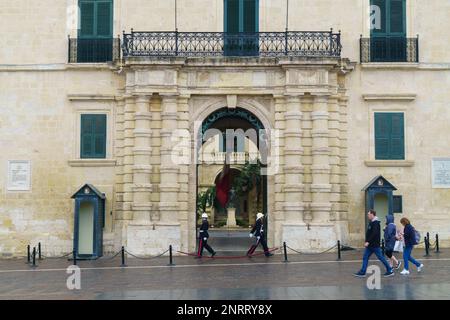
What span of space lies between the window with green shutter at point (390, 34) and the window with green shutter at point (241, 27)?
14.3 ft

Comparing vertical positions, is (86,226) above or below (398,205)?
below

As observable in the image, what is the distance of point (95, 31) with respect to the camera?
87.1ft

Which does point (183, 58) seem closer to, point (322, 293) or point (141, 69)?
point (141, 69)

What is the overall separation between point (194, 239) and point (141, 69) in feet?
20.9

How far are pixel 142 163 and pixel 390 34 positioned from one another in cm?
1033

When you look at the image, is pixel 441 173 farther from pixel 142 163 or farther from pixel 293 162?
pixel 142 163

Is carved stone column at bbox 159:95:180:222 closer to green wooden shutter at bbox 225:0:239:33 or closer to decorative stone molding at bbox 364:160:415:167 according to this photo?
green wooden shutter at bbox 225:0:239:33

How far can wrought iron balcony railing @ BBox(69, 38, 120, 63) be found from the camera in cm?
2638

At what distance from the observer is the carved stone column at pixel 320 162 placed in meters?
25.0

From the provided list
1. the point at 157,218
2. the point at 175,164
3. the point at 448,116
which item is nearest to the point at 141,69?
the point at 175,164

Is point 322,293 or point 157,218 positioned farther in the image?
point 157,218

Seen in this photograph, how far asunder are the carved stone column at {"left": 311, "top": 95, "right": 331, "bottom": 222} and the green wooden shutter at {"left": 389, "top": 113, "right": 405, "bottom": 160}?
2534mm

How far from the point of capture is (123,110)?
26109 mm

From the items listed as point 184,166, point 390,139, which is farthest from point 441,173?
point 184,166
